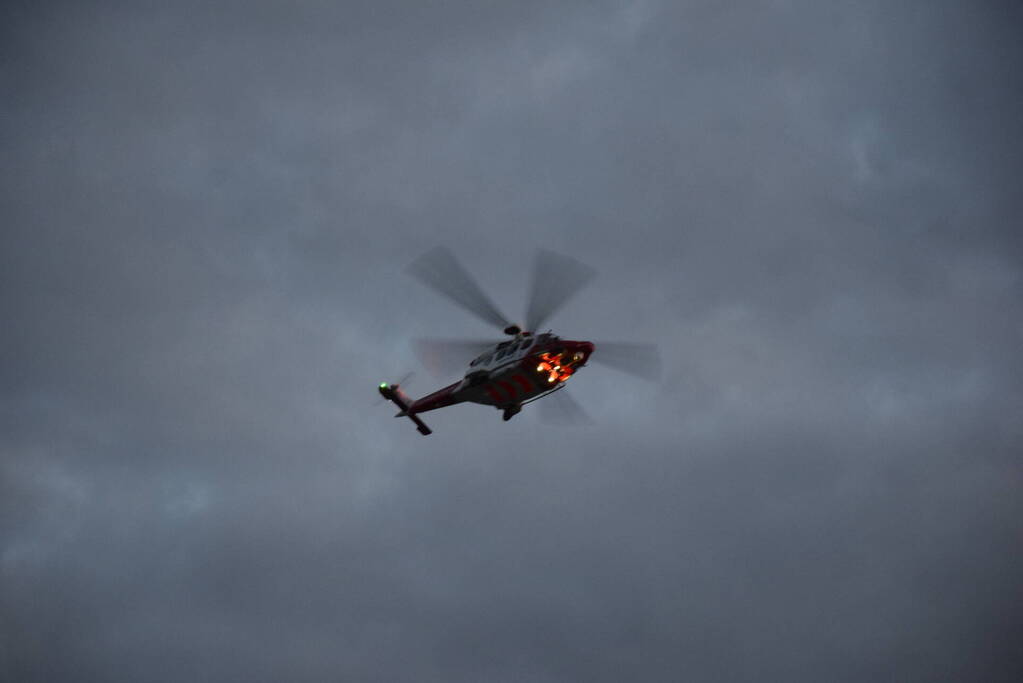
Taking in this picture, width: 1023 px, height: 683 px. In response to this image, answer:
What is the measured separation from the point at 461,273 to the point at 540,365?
590cm

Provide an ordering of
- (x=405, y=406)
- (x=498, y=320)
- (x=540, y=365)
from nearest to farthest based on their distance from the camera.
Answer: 1. (x=540, y=365)
2. (x=498, y=320)
3. (x=405, y=406)

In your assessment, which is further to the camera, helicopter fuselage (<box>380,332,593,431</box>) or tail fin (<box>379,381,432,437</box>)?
tail fin (<box>379,381,432,437</box>)

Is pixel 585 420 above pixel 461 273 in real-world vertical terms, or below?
below

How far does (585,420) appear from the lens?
1761 inches

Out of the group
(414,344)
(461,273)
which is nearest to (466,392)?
(414,344)

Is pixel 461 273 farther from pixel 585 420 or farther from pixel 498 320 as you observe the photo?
pixel 585 420

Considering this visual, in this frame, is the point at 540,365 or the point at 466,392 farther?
the point at 466,392

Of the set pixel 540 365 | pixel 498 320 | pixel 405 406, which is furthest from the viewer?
pixel 405 406

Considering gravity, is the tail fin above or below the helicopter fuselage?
above

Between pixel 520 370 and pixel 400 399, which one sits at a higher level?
pixel 400 399

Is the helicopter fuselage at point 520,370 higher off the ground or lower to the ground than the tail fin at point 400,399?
lower

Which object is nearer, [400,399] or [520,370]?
[520,370]

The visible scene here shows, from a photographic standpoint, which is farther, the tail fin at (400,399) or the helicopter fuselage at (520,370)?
the tail fin at (400,399)

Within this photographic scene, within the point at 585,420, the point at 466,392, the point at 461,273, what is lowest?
the point at 585,420
